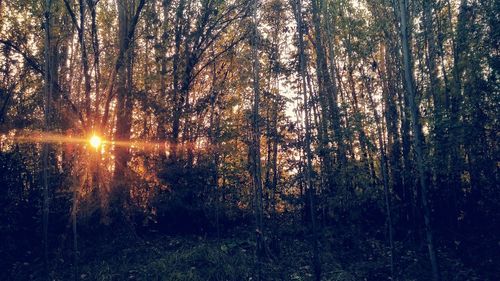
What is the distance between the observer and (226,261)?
870 cm

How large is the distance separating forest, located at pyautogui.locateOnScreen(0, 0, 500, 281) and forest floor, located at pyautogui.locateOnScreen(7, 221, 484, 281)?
0.18 ft

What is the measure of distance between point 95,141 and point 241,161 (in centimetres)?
507

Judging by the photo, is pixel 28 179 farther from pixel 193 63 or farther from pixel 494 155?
pixel 494 155

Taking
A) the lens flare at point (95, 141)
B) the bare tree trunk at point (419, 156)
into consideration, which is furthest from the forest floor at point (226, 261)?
the lens flare at point (95, 141)

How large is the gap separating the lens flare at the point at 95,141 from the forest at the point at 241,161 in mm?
39

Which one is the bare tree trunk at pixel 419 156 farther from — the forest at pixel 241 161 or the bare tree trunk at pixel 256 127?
the bare tree trunk at pixel 256 127

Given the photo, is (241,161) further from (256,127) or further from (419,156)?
(419,156)

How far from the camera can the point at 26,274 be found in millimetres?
8438

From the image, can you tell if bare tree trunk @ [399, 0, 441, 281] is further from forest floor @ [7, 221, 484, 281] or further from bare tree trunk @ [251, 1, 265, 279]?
bare tree trunk @ [251, 1, 265, 279]

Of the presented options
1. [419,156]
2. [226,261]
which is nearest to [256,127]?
[226,261]

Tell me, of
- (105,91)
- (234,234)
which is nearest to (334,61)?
(234,234)

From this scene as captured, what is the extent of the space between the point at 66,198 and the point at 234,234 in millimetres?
5412

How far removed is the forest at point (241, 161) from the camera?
8672 mm

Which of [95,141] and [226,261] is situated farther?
[95,141]
